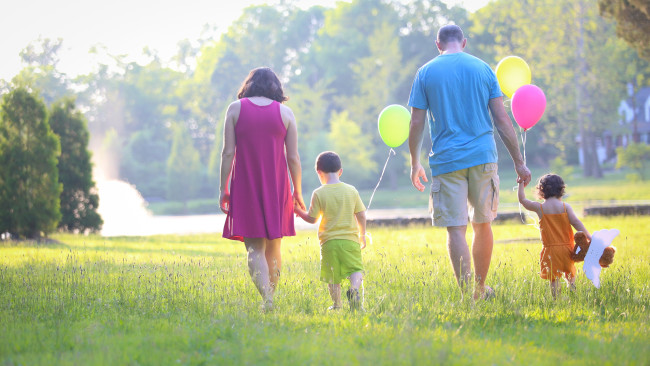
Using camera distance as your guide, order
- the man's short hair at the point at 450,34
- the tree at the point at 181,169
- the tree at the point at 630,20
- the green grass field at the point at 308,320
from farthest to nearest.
Answer: 1. the tree at the point at 181,169
2. the tree at the point at 630,20
3. the man's short hair at the point at 450,34
4. the green grass field at the point at 308,320

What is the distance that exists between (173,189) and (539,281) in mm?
39248

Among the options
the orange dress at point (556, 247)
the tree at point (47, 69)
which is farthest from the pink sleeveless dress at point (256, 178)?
the tree at point (47, 69)

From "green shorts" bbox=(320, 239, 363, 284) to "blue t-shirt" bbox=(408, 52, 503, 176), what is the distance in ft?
2.99

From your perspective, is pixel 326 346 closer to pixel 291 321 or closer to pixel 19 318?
pixel 291 321

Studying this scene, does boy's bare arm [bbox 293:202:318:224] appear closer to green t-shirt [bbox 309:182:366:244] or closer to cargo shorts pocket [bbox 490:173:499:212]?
green t-shirt [bbox 309:182:366:244]

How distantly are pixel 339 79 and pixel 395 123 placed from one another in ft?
164

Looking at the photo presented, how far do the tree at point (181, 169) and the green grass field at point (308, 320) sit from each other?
119ft

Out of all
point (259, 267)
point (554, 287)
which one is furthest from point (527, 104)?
point (259, 267)

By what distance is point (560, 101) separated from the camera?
3994 centimetres

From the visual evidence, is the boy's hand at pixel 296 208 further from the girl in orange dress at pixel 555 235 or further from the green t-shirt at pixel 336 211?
the girl in orange dress at pixel 555 235

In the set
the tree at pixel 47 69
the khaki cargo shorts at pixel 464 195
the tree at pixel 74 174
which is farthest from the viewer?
the tree at pixel 47 69

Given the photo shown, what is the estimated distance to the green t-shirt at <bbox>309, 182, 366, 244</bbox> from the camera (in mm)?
5016

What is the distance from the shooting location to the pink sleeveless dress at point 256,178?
4.83 meters

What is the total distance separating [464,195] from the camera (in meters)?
4.97
